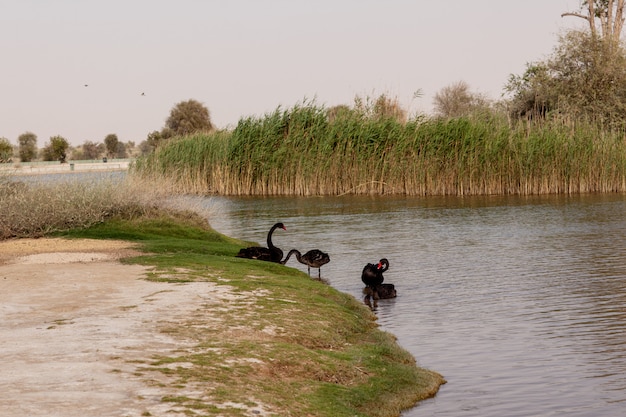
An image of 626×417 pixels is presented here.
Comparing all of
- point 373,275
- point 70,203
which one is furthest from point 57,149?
point 373,275

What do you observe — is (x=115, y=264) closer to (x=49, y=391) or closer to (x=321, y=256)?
(x=321, y=256)

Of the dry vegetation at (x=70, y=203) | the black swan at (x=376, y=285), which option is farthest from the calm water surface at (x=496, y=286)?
the dry vegetation at (x=70, y=203)

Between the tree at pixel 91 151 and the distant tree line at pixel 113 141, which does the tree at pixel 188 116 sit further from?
the tree at pixel 91 151

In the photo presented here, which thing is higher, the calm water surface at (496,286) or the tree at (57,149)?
the tree at (57,149)

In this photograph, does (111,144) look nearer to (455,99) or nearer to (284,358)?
(455,99)

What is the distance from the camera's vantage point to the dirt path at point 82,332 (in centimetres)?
857

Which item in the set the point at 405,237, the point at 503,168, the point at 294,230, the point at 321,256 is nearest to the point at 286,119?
the point at 503,168

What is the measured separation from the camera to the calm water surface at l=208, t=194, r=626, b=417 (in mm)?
12102

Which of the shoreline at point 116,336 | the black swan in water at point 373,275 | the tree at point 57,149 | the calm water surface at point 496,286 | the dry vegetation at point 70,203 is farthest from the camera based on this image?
the tree at point 57,149

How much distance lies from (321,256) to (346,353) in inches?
363

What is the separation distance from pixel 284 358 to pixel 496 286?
33.1 ft

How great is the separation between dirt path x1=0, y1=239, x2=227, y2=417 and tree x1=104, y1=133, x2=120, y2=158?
133397 millimetres

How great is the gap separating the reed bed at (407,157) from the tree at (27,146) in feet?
288

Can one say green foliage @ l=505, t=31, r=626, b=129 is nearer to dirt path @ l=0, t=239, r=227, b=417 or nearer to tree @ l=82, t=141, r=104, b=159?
dirt path @ l=0, t=239, r=227, b=417
